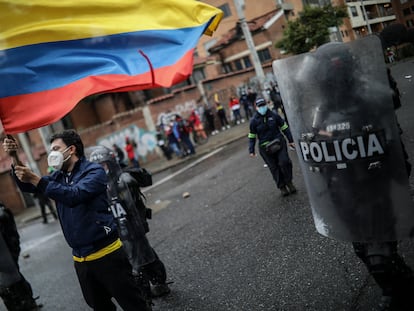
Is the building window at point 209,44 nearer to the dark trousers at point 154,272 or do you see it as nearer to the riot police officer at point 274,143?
the riot police officer at point 274,143

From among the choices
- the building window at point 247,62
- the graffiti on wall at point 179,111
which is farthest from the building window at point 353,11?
the building window at point 247,62

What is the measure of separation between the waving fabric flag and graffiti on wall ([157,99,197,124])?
1436 centimetres

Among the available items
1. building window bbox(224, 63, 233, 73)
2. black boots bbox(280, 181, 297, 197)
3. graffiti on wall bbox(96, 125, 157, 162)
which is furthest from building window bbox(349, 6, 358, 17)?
building window bbox(224, 63, 233, 73)

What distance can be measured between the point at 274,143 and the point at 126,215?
3046mm

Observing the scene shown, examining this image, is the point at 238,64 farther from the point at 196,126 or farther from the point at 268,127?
the point at 268,127

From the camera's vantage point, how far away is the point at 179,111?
1958cm

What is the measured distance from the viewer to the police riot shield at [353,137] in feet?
6.53

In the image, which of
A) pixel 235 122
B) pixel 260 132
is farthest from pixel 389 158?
pixel 235 122

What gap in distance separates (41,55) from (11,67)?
0.27 metres

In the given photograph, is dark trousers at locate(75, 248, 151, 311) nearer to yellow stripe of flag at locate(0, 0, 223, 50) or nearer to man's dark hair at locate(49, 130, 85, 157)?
man's dark hair at locate(49, 130, 85, 157)

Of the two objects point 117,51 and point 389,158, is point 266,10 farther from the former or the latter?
point 389,158

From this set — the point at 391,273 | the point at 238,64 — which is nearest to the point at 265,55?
the point at 238,64

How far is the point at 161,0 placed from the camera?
3.71 metres

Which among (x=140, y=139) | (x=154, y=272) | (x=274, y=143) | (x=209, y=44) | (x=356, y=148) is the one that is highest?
(x=209, y=44)
